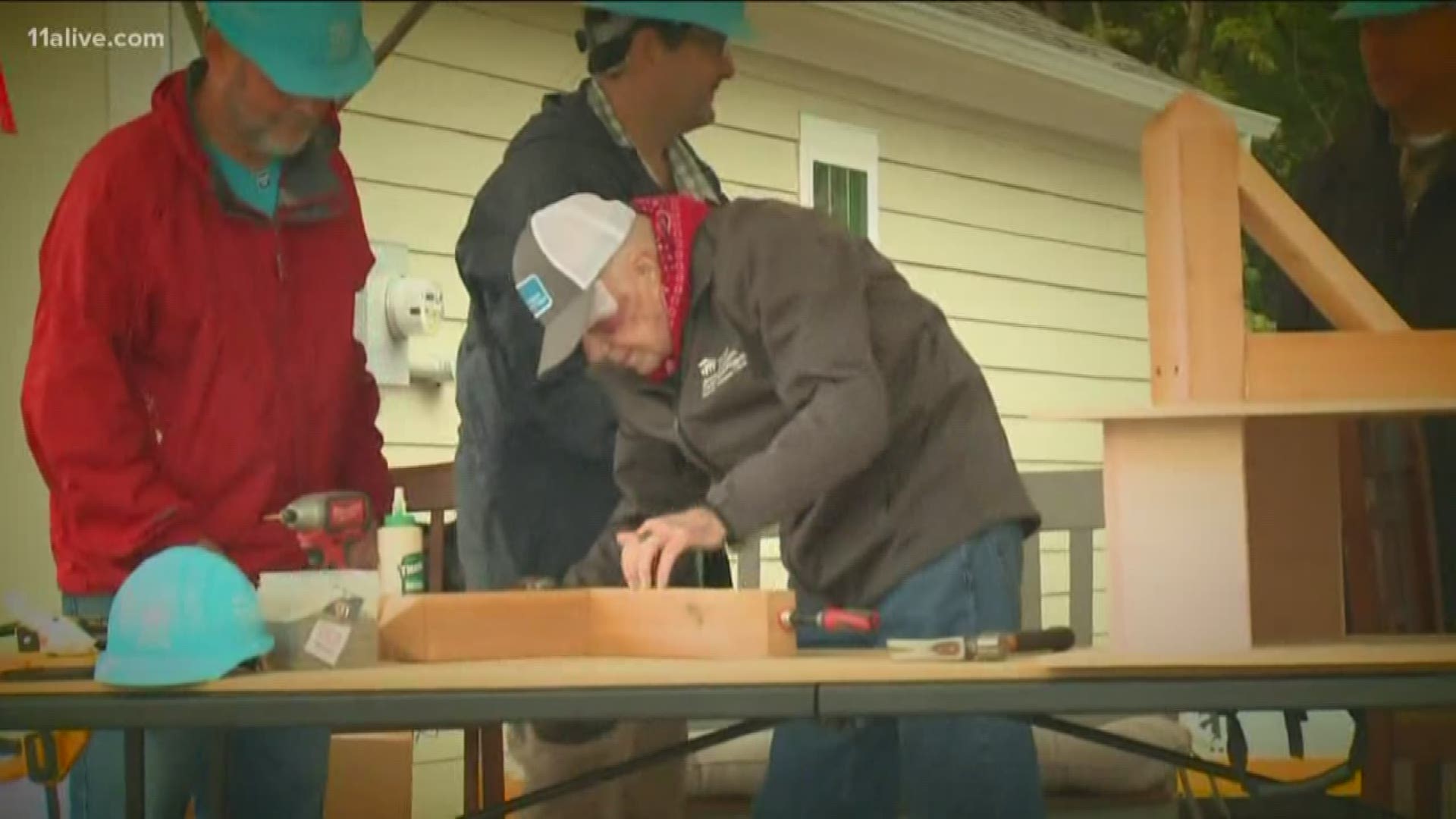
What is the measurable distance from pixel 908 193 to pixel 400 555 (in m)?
0.77

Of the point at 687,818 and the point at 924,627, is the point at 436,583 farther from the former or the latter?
Answer: the point at 687,818

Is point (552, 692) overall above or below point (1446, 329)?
below

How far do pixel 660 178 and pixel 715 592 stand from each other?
0.54 m

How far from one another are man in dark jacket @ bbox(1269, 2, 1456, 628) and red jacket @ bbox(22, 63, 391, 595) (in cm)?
114

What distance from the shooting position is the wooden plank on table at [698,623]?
6.72 feet

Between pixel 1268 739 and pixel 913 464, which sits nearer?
pixel 913 464

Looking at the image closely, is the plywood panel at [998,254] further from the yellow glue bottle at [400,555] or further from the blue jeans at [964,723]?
the yellow glue bottle at [400,555]

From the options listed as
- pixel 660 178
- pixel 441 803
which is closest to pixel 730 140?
pixel 660 178

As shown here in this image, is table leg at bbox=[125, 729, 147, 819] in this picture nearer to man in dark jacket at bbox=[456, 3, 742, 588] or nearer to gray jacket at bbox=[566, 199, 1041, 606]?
man in dark jacket at bbox=[456, 3, 742, 588]

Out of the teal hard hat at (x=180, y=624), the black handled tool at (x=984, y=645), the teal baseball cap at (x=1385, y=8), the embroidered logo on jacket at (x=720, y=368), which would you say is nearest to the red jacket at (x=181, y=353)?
the teal hard hat at (x=180, y=624)

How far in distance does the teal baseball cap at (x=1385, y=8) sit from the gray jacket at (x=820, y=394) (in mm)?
598

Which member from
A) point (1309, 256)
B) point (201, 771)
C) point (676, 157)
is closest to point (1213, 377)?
point (1309, 256)

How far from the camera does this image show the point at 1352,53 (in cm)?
232

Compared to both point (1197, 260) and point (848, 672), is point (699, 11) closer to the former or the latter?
point (1197, 260)
